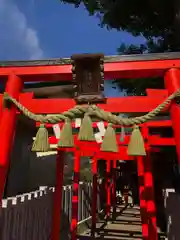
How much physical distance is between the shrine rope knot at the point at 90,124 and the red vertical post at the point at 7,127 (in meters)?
0.15

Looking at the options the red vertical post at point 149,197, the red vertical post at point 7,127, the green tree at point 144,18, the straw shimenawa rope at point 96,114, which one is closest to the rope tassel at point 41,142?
the straw shimenawa rope at point 96,114

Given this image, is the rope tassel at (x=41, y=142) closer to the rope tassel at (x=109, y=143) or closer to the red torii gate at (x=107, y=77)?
the red torii gate at (x=107, y=77)

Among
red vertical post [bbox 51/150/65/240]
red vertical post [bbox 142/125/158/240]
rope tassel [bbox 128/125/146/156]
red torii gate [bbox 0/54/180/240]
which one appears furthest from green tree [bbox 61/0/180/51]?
rope tassel [bbox 128/125/146/156]

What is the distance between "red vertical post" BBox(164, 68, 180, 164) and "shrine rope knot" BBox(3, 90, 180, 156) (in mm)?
83

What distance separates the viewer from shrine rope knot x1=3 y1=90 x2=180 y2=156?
8.66 feet

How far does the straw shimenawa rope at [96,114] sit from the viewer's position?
2.66 metres

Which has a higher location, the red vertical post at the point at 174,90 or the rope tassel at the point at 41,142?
the red vertical post at the point at 174,90

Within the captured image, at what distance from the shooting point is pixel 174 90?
274 cm

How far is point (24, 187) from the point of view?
287 inches

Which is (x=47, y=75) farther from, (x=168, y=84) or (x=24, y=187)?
(x=24, y=187)

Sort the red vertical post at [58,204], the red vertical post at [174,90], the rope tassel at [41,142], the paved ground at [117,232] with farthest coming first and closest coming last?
the paved ground at [117,232], the red vertical post at [58,204], the rope tassel at [41,142], the red vertical post at [174,90]

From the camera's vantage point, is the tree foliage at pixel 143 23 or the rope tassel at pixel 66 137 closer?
the rope tassel at pixel 66 137

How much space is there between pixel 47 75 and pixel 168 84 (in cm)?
130

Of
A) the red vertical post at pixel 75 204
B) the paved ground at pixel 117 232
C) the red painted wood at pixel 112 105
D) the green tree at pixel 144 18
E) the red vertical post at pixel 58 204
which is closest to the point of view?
the red painted wood at pixel 112 105
